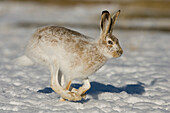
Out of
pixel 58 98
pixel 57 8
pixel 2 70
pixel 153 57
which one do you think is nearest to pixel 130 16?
pixel 57 8

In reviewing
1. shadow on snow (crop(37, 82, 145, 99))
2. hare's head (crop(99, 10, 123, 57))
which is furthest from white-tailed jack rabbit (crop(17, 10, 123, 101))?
shadow on snow (crop(37, 82, 145, 99))

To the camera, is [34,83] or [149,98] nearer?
[149,98]

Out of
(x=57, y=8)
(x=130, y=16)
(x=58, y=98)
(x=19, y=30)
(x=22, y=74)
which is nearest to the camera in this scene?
(x=58, y=98)

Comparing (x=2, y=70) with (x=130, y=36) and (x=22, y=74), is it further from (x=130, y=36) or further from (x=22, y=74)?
(x=130, y=36)

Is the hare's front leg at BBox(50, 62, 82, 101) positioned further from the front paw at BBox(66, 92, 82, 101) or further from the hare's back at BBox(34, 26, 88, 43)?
the hare's back at BBox(34, 26, 88, 43)

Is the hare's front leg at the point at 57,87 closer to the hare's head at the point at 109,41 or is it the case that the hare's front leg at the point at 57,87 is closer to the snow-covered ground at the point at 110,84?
the snow-covered ground at the point at 110,84

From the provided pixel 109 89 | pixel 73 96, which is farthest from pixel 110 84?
pixel 73 96

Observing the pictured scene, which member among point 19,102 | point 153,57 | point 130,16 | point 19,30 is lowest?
point 19,102
